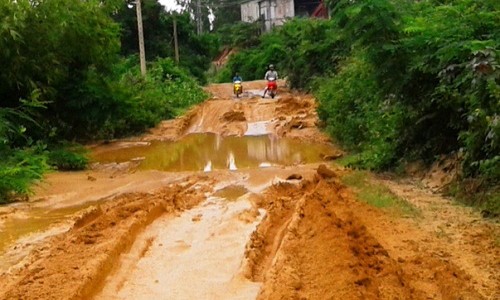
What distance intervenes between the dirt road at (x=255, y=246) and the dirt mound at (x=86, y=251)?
0.02 meters

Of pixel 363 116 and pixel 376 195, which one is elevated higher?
pixel 363 116

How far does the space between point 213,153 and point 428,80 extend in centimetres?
855

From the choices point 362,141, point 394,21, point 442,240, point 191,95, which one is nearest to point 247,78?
point 191,95

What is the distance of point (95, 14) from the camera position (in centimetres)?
1827

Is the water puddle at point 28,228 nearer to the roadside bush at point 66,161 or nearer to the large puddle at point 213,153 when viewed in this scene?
the roadside bush at point 66,161

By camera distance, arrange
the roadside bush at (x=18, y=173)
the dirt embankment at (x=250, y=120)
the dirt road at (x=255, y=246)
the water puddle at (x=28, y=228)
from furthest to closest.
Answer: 1. the dirt embankment at (x=250, y=120)
2. the roadside bush at (x=18, y=173)
3. the water puddle at (x=28, y=228)
4. the dirt road at (x=255, y=246)

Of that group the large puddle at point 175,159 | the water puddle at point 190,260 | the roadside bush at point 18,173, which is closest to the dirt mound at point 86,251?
the water puddle at point 190,260

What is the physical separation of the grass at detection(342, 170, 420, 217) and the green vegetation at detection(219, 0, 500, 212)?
2.62ft

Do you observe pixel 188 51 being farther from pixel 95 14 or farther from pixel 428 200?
pixel 428 200

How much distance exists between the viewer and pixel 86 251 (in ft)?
23.0

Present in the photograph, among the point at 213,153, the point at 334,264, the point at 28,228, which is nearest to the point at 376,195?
the point at 334,264

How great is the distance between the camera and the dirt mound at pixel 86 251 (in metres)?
5.77

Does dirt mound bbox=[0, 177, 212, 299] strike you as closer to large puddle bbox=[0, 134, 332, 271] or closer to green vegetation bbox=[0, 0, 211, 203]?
large puddle bbox=[0, 134, 332, 271]

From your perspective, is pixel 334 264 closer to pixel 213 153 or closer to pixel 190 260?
pixel 190 260
